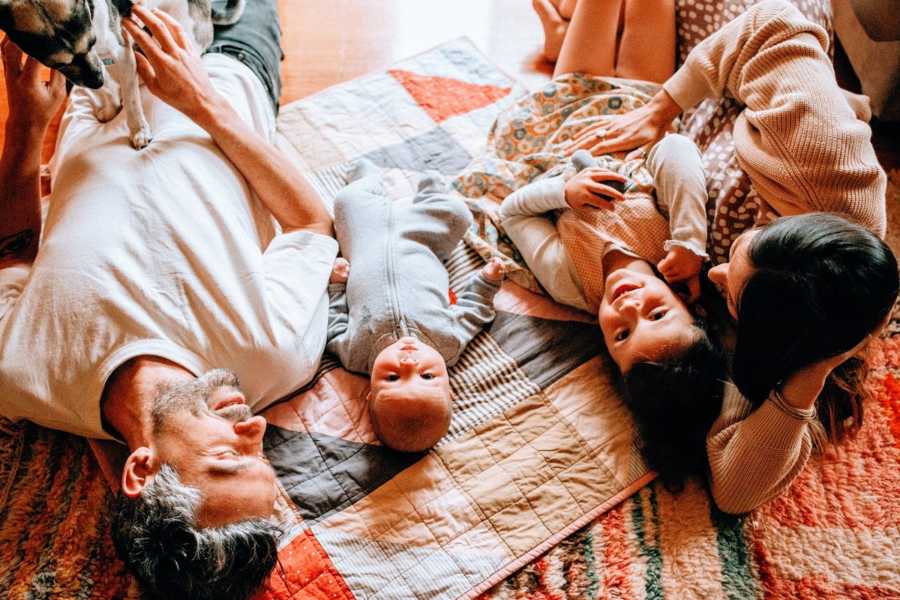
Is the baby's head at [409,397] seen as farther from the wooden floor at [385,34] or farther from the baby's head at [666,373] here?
the wooden floor at [385,34]

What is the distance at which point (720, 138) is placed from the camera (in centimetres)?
146

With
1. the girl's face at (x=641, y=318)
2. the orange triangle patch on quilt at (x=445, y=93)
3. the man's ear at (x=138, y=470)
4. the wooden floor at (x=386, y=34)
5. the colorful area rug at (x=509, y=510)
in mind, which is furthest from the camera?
the wooden floor at (x=386, y=34)

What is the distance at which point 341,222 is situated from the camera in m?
1.52

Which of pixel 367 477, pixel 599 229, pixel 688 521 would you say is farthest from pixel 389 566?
pixel 599 229

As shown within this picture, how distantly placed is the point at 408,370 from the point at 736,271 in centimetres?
60

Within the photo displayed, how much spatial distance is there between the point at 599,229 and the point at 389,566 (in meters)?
0.79

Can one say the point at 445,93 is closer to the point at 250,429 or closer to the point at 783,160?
the point at 783,160

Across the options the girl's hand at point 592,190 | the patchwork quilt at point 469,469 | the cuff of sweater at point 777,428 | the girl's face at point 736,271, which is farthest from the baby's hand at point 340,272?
the cuff of sweater at point 777,428

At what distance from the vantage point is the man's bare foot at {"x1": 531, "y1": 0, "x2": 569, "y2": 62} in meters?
2.06

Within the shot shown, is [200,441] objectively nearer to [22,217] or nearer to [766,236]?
[22,217]

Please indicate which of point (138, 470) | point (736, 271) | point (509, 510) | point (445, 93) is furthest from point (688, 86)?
point (138, 470)

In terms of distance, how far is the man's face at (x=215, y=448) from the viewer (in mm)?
1042

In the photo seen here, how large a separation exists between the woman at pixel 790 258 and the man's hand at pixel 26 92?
133 centimetres

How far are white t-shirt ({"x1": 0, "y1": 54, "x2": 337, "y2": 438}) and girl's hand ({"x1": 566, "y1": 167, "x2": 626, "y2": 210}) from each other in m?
0.53
